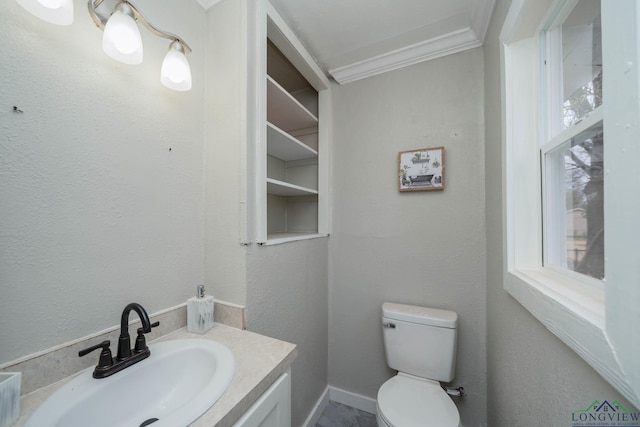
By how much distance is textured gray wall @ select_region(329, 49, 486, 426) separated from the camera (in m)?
1.31

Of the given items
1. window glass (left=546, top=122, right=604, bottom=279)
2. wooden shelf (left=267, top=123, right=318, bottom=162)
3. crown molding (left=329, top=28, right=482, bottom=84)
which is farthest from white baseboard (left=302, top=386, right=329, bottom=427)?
crown molding (left=329, top=28, right=482, bottom=84)

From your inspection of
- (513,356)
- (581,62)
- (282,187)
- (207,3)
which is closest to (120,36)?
(207,3)

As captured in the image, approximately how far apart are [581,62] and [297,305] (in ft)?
4.77

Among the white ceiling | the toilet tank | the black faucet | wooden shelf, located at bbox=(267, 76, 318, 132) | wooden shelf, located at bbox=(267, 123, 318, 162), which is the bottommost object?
the toilet tank

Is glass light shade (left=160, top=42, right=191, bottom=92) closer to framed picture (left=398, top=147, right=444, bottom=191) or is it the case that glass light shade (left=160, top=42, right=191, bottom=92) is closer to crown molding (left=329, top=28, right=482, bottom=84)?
crown molding (left=329, top=28, right=482, bottom=84)

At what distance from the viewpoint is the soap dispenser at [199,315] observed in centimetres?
92

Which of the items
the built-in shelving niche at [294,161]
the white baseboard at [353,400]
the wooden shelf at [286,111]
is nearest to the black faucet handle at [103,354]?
the built-in shelving niche at [294,161]

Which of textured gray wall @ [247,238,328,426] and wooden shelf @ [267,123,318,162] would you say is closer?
textured gray wall @ [247,238,328,426]

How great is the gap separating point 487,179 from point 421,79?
755mm

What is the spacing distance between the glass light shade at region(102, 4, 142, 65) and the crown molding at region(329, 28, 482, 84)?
122 cm

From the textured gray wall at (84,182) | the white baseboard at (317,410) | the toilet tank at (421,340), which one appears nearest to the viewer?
the textured gray wall at (84,182)

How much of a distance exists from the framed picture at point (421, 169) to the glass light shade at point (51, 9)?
1.48 m

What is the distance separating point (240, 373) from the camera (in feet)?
2.26

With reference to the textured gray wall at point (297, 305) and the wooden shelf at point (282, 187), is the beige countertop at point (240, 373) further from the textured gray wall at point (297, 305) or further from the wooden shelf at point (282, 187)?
the wooden shelf at point (282, 187)
